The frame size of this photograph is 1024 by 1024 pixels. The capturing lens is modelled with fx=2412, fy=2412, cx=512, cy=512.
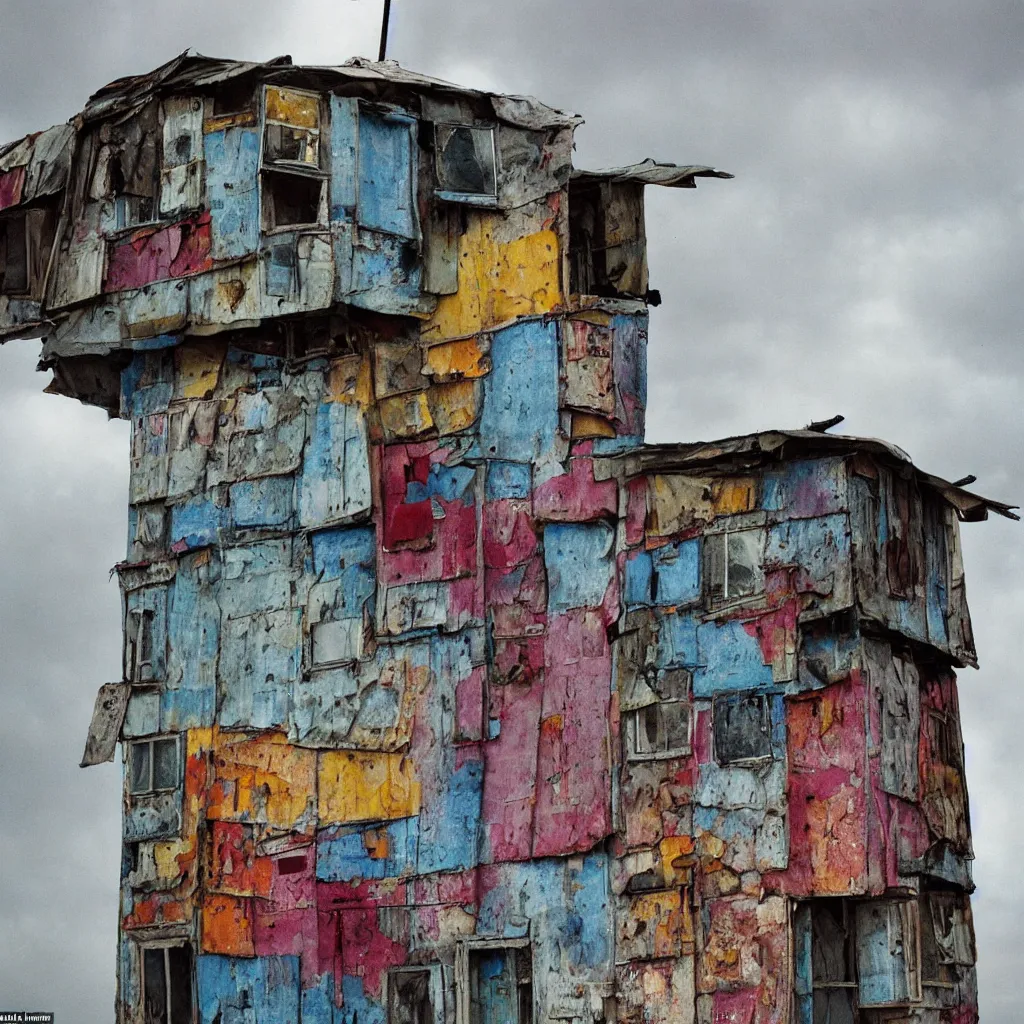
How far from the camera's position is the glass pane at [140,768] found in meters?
30.4

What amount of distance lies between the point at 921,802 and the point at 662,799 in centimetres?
289

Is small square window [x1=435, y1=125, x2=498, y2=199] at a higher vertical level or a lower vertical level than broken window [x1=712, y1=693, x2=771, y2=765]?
higher

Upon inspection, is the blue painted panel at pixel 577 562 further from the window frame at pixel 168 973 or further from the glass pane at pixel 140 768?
the window frame at pixel 168 973

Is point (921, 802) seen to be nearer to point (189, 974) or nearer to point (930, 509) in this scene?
point (930, 509)

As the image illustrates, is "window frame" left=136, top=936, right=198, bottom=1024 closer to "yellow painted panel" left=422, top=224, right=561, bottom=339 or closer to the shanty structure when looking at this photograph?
the shanty structure

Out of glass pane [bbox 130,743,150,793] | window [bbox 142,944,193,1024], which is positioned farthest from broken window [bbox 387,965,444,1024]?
glass pane [bbox 130,743,150,793]

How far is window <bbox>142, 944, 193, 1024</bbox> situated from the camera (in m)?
29.5

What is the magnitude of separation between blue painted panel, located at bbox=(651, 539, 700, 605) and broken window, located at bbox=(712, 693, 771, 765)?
1.30 m

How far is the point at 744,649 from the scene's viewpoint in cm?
2675

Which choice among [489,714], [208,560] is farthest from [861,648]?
[208,560]

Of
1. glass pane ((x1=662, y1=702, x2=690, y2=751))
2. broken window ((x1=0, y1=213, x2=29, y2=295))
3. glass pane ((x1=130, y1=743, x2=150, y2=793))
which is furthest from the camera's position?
broken window ((x1=0, y1=213, x2=29, y2=295))

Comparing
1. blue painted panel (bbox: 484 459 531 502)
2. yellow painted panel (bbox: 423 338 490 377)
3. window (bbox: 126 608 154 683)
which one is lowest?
window (bbox: 126 608 154 683)

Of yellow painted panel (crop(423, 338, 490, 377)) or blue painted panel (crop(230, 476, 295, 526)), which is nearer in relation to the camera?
yellow painted panel (crop(423, 338, 490, 377))

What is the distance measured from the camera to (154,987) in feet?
97.5
